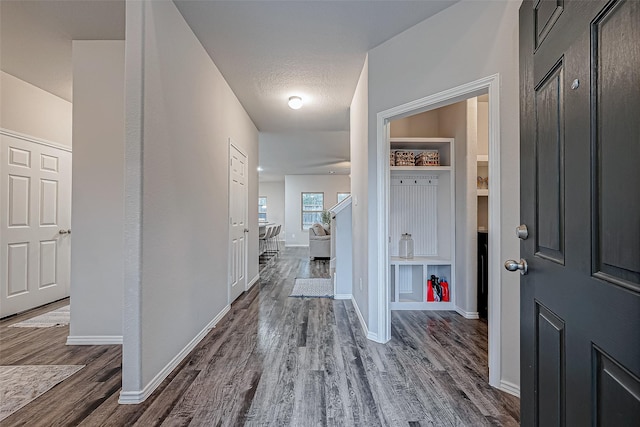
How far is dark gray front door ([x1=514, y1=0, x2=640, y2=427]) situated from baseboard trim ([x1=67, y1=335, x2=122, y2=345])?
2.91 meters

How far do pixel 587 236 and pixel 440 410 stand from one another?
140 cm

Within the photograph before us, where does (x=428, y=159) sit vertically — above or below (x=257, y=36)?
below

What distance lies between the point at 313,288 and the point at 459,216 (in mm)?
2325

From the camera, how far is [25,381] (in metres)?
2.02

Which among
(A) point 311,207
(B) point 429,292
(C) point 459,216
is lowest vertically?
(B) point 429,292

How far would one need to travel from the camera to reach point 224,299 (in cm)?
345

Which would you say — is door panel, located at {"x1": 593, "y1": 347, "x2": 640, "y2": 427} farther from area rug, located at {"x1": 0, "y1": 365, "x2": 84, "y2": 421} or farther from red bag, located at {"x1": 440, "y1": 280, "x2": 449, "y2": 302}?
red bag, located at {"x1": 440, "y1": 280, "x2": 449, "y2": 302}

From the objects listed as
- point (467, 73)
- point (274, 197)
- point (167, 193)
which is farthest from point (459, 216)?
point (274, 197)

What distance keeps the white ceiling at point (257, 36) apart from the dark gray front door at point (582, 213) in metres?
1.53

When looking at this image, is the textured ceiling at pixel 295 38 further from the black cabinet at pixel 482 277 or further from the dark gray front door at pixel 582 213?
the black cabinet at pixel 482 277

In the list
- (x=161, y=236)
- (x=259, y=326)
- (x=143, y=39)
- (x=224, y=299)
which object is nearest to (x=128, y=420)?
(x=161, y=236)

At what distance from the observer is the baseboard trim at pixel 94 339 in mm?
2617

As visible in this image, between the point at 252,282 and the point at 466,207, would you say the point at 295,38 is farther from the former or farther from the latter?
the point at 252,282

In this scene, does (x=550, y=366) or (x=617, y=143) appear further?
(x=550, y=366)
